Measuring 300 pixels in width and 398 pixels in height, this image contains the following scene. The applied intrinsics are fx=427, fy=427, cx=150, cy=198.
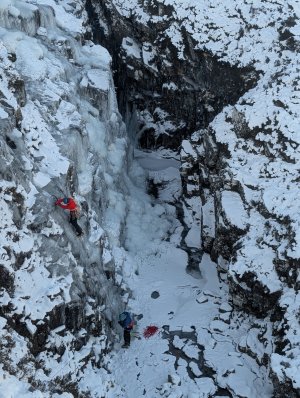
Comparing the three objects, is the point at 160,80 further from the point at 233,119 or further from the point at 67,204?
the point at 67,204

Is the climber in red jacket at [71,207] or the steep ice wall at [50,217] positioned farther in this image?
the climber in red jacket at [71,207]

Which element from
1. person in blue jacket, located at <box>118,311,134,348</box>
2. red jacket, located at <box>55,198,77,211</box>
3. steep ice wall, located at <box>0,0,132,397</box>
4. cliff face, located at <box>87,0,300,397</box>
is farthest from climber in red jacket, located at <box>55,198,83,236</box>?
cliff face, located at <box>87,0,300,397</box>

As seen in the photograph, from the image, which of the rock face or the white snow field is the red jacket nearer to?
the white snow field

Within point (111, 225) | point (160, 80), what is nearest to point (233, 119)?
point (111, 225)

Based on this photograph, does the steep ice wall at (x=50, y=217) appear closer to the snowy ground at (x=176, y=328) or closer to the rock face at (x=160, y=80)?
the snowy ground at (x=176, y=328)

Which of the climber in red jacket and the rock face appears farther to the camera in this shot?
the rock face

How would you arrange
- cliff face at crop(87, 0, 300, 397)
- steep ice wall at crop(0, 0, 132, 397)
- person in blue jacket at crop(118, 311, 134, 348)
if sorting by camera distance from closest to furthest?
steep ice wall at crop(0, 0, 132, 397)
person in blue jacket at crop(118, 311, 134, 348)
cliff face at crop(87, 0, 300, 397)

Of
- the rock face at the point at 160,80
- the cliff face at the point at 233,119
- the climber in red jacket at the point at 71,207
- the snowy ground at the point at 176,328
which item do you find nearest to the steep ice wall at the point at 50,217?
the climber in red jacket at the point at 71,207
